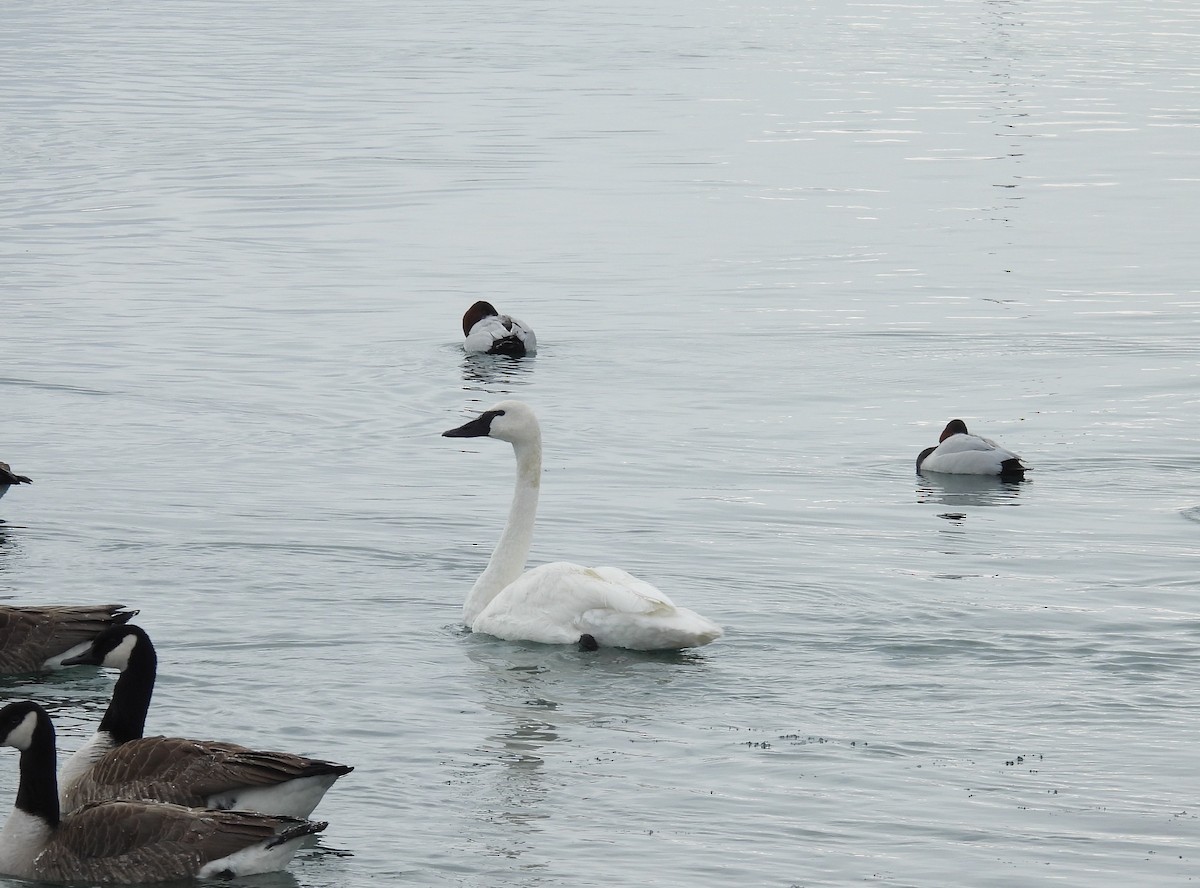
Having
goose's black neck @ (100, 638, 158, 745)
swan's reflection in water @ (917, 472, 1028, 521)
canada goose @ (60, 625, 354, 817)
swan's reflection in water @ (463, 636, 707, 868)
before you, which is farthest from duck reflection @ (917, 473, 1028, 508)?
canada goose @ (60, 625, 354, 817)

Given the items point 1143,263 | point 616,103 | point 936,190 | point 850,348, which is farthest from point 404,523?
point 616,103

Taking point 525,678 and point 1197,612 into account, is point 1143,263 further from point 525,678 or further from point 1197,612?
point 525,678

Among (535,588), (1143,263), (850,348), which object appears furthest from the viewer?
(1143,263)

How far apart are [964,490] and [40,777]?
10686 mm

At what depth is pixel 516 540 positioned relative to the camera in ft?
45.5

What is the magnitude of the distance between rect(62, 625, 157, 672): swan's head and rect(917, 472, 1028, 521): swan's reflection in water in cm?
860

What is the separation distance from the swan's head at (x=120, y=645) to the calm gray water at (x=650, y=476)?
2.05 ft

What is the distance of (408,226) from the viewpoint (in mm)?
35594

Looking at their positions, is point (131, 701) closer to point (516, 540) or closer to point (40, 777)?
point (40, 777)

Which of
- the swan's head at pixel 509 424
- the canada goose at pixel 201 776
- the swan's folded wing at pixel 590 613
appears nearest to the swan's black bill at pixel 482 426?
the swan's head at pixel 509 424

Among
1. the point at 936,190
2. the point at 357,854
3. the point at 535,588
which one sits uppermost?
the point at 936,190

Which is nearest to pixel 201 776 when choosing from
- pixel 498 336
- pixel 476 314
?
pixel 498 336

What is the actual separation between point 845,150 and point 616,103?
38.7ft

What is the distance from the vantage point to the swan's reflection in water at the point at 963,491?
17.8m
